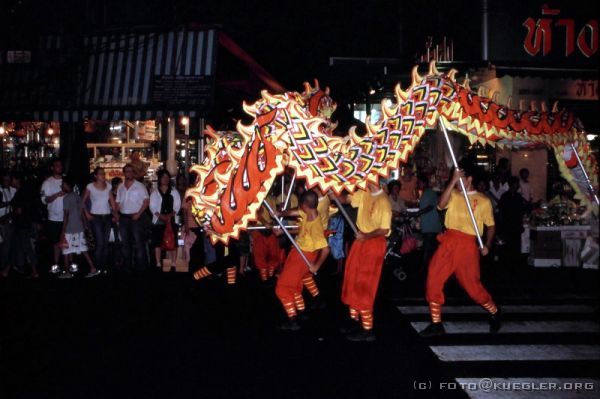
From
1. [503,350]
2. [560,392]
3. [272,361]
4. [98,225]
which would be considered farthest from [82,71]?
[560,392]

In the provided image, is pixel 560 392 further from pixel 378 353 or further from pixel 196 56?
pixel 196 56

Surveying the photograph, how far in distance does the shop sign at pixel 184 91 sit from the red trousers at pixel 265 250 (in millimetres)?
4811

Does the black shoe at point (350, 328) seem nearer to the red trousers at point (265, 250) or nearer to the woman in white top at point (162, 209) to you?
the red trousers at point (265, 250)

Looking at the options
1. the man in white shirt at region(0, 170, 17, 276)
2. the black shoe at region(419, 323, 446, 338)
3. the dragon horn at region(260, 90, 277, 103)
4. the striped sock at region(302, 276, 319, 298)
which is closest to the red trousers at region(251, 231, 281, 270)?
the striped sock at region(302, 276, 319, 298)

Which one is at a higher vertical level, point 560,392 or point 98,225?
point 98,225

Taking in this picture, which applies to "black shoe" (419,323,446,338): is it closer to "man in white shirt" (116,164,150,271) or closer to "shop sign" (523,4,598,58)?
"man in white shirt" (116,164,150,271)

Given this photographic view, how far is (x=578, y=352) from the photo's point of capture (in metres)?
7.17

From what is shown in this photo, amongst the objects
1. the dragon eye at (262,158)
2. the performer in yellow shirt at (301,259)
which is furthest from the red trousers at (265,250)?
the dragon eye at (262,158)

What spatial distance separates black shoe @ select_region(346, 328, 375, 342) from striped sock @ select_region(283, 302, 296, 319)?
2.45 ft

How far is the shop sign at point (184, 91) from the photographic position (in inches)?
563

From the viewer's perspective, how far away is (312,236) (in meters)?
7.95

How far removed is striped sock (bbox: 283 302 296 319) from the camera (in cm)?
788

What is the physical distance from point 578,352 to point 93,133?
39.7 feet

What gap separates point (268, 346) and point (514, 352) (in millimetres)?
2660
